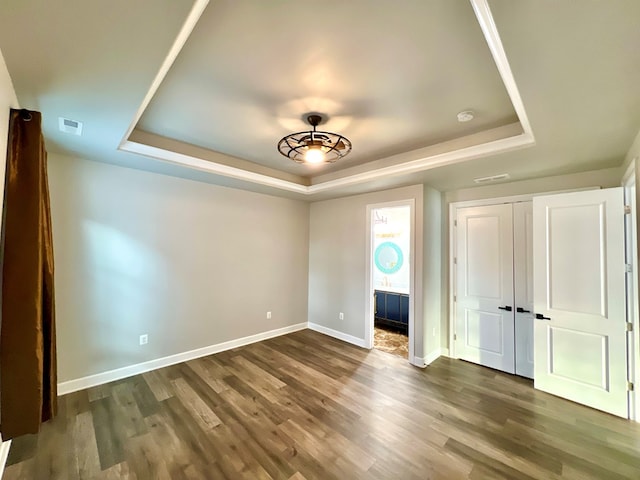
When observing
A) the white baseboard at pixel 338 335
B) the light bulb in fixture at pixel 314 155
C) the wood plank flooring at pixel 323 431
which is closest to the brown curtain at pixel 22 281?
the wood plank flooring at pixel 323 431

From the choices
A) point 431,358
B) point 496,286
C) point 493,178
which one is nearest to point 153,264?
point 431,358

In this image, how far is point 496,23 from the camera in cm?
111

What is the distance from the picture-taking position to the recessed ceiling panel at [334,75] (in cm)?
140

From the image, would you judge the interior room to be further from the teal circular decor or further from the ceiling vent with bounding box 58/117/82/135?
the teal circular decor

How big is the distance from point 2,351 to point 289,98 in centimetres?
256

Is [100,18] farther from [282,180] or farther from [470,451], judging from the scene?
[470,451]

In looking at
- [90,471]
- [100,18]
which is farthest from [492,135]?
[90,471]

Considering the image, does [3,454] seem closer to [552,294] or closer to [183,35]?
[183,35]

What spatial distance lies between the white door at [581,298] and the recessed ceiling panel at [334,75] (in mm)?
1411

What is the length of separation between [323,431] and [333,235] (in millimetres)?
3119

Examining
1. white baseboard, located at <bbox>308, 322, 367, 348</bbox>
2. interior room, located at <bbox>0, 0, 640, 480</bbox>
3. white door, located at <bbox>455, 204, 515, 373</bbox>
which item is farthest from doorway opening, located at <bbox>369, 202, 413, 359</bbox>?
white door, located at <bbox>455, 204, 515, 373</bbox>

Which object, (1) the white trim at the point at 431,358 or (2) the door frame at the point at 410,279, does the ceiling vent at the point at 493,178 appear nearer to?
(2) the door frame at the point at 410,279

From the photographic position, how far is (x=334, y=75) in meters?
1.87

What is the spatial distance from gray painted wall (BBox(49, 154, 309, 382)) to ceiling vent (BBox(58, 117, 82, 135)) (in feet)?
2.88
